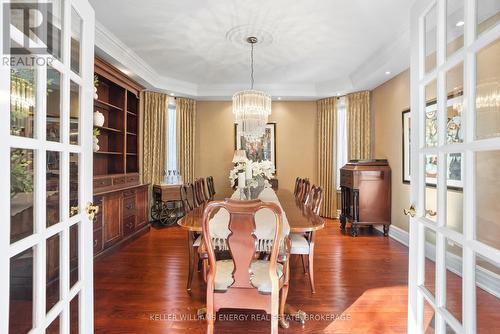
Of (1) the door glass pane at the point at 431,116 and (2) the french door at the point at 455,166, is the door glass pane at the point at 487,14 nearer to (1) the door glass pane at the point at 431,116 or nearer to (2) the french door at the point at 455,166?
(2) the french door at the point at 455,166

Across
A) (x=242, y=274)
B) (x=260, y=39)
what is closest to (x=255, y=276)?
(x=242, y=274)

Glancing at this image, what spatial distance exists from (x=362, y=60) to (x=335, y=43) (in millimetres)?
849

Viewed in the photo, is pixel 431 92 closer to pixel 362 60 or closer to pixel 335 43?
pixel 335 43

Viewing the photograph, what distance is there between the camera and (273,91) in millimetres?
5285

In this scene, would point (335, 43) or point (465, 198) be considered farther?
point (335, 43)

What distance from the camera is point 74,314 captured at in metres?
1.23

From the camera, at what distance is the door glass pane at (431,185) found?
1237 millimetres

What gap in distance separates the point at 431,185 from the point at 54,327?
178cm

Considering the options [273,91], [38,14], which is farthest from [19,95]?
[273,91]

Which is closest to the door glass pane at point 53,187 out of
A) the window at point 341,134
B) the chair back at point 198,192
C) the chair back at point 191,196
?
the chair back at point 191,196

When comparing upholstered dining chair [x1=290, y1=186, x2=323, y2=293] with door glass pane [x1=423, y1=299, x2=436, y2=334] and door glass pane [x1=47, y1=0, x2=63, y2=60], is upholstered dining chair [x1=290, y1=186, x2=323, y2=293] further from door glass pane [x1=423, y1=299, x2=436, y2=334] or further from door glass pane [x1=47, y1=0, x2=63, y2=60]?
door glass pane [x1=47, y1=0, x2=63, y2=60]

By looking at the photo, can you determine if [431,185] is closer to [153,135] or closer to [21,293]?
[21,293]

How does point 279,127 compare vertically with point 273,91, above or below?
below

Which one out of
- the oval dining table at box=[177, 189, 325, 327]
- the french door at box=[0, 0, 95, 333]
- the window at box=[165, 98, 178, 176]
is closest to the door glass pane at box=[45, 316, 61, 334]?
the french door at box=[0, 0, 95, 333]
